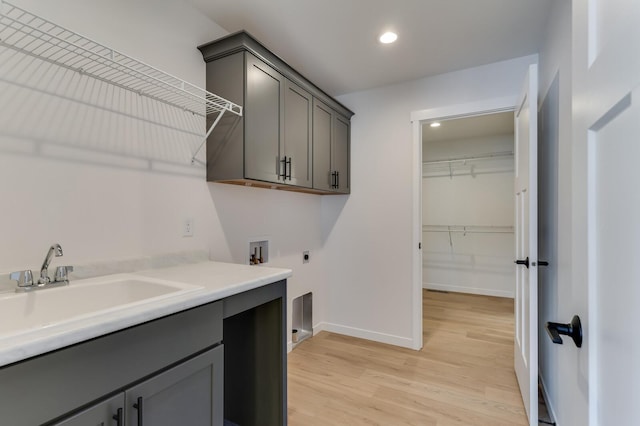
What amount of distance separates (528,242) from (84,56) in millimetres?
2358

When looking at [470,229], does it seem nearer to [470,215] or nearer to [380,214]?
[470,215]

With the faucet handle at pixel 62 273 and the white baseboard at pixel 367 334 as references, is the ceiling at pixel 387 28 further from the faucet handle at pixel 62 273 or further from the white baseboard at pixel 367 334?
the white baseboard at pixel 367 334

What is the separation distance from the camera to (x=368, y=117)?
10.1 feet

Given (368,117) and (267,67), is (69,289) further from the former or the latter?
(368,117)

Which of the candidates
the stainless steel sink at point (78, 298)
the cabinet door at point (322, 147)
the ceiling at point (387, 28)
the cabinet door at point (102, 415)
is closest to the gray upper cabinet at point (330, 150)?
the cabinet door at point (322, 147)

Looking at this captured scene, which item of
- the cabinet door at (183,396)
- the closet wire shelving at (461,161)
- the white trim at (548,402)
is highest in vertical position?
the closet wire shelving at (461,161)

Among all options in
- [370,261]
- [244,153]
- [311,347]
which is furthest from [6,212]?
[370,261]

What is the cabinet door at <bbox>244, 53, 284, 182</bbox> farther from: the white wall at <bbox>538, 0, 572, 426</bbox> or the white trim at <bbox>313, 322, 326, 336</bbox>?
the white trim at <bbox>313, 322, 326, 336</bbox>

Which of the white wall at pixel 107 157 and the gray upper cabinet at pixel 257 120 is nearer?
the white wall at pixel 107 157

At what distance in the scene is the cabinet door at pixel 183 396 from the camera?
921 millimetres

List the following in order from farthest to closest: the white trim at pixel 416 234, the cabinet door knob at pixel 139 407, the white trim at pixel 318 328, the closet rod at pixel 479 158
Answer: the closet rod at pixel 479 158 < the white trim at pixel 318 328 < the white trim at pixel 416 234 < the cabinet door knob at pixel 139 407

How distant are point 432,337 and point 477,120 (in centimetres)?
264

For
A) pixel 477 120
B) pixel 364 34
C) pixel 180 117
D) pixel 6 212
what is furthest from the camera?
pixel 477 120

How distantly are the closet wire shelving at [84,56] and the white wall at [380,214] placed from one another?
1587 millimetres
